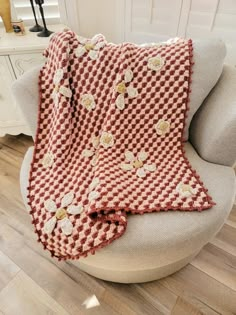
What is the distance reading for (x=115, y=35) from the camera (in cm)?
149

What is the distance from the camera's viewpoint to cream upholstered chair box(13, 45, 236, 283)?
0.67m

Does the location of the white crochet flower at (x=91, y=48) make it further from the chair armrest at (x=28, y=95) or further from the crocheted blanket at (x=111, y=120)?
the chair armrest at (x=28, y=95)

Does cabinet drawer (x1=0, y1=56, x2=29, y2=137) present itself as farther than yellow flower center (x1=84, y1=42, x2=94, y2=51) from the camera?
Yes

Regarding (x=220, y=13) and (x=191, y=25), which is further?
(x=191, y=25)

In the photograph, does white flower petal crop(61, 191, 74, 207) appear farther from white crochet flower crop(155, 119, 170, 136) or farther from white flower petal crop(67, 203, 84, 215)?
white crochet flower crop(155, 119, 170, 136)

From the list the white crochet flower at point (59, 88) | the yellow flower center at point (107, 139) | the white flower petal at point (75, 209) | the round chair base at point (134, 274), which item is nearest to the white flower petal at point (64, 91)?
the white crochet flower at point (59, 88)

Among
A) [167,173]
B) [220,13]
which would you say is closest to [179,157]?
[167,173]

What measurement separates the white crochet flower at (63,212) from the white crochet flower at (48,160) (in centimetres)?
18

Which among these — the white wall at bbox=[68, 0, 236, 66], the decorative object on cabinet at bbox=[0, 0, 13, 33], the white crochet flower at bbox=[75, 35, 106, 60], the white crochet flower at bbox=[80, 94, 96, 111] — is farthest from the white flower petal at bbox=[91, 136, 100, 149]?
the decorative object on cabinet at bbox=[0, 0, 13, 33]

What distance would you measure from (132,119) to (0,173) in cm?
105

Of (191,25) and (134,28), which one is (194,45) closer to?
(191,25)

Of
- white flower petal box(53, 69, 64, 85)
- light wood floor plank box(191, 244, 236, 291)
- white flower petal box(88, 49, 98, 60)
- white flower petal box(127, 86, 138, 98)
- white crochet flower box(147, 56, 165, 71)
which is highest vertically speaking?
white flower petal box(88, 49, 98, 60)

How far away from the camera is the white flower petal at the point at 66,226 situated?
26.6 inches

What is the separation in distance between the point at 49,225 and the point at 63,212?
6 cm
